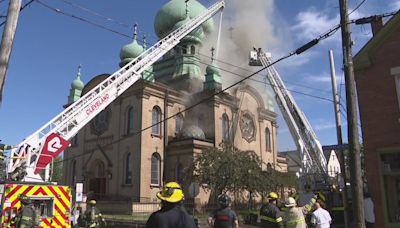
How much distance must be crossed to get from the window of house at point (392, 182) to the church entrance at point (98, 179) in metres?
26.7

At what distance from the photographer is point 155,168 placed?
33406 mm

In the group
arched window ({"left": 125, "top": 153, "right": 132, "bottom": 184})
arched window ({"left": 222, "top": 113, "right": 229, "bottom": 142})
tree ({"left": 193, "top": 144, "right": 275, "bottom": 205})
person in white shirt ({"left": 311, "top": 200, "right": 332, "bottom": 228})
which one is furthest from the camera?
arched window ({"left": 222, "top": 113, "right": 229, "bottom": 142})

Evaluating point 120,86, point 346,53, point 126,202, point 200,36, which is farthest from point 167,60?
point 346,53

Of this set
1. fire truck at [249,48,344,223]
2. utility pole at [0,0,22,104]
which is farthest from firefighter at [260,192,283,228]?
fire truck at [249,48,344,223]

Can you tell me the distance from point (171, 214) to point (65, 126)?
1466 centimetres

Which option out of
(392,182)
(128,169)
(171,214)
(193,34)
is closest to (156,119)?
(128,169)

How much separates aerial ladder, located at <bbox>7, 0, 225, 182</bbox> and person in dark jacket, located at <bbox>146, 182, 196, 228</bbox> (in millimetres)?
8962

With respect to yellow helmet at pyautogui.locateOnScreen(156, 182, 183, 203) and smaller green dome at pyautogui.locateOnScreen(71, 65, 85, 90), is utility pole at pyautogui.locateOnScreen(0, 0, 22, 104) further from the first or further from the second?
smaller green dome at pyautogui.locateOnScreen(71, 65, 85, 90)

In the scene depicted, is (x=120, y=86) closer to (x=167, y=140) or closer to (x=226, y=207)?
(x=167, y=140)

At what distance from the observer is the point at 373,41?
13602 millimetres

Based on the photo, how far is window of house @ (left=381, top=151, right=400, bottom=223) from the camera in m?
12.8

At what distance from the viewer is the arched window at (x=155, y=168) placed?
3309 centimetres

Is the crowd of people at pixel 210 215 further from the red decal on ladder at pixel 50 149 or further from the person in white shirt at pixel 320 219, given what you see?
the red decal on ladder at pixel 50 149

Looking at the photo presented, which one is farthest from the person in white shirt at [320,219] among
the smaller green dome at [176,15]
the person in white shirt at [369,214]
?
the smaller green dome at [176,15]
